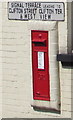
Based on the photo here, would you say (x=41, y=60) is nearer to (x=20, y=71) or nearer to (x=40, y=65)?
(x=40, y=65)

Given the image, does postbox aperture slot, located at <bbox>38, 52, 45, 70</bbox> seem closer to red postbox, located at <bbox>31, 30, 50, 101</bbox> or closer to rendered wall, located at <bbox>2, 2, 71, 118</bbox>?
red postbox, located at <bbox>31, 30, 50, 101</bbox>

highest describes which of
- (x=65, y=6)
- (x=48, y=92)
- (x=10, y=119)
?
(x=65, y=6)

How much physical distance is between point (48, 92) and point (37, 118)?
509 millimetres

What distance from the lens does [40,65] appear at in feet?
25.4

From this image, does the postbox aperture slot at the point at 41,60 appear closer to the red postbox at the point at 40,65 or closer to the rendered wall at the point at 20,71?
the red postbox at the point at 40,65

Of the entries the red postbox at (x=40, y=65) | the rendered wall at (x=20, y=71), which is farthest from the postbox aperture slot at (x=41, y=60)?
the rendered wall at (x=20, y=71)

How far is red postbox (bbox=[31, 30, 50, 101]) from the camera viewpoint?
764cm

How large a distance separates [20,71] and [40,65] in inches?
15.3

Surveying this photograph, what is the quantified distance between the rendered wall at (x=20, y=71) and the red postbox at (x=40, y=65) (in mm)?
89

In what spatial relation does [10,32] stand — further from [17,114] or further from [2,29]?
[17,114]

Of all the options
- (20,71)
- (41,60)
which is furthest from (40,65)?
(20,71)

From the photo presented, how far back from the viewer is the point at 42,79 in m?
7.77

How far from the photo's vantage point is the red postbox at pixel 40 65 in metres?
7.64

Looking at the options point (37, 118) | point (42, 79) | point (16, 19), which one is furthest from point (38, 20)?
point (37, 118)
